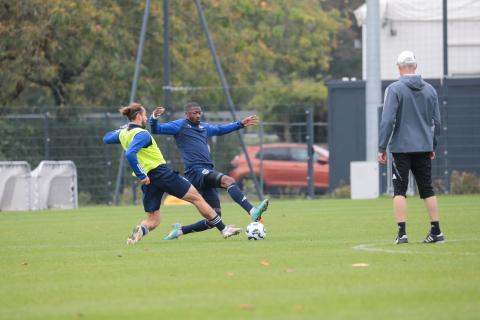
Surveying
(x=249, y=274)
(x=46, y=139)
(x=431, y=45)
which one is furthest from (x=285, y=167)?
(x=249, y=274)

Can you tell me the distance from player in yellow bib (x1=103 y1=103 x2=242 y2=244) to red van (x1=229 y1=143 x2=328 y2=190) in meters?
17.1

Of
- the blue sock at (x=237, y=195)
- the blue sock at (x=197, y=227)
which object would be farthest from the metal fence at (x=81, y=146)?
the blue sock at (x=237, y=195)

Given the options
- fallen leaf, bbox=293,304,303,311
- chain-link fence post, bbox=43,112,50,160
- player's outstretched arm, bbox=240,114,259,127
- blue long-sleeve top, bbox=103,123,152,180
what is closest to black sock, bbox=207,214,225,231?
blue long-sleeve top, bbox=103,123,152,180

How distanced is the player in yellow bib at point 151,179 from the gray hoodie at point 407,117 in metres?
2.65

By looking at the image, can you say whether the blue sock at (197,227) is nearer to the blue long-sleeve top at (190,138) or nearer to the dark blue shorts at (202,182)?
the dark blue shorts at (202,182)

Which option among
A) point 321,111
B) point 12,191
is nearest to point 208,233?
point 12,191

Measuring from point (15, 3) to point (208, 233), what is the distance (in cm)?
1861

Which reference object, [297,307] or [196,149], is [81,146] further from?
[297,307]

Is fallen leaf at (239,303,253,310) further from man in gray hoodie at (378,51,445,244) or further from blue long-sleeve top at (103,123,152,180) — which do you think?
blue long-sleeve top at (103,123,152,180)

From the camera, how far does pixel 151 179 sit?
1398 cm

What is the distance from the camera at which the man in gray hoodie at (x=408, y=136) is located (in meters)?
12.3

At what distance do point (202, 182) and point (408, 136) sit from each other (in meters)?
3.38

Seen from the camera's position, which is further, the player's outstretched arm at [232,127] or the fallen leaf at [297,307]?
the player's outstretched arm at [232,127]

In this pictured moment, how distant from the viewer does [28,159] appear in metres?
28.8
